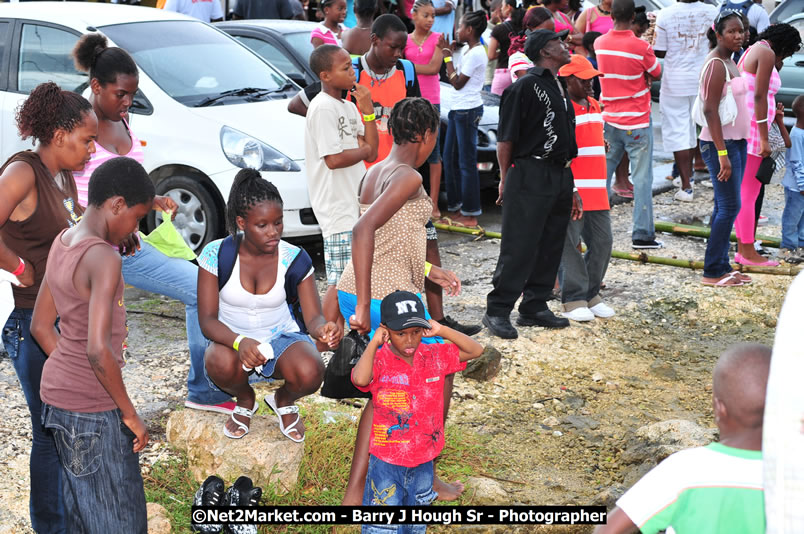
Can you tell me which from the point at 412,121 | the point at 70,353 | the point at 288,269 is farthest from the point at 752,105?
the point at 70,353

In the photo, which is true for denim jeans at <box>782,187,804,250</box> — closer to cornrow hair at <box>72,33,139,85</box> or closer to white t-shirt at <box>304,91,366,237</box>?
white t-shirt at <box>304,91,366,237</box>

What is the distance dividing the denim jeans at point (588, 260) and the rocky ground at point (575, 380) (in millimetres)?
227

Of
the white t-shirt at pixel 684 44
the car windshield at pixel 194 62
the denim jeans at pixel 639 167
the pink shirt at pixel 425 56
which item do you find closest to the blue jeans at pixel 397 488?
the car windshield at pixel 194 62

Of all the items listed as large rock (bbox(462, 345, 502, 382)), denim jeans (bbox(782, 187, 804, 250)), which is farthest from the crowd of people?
denim jeans (bbox(782, 187, 804, 250))

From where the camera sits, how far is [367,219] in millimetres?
4043

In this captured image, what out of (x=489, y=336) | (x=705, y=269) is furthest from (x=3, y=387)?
(x=705, y=269)

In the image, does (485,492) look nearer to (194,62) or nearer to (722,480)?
(722,480)

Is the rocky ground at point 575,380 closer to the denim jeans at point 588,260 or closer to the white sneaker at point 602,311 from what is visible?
the white sneaker at point 602,311

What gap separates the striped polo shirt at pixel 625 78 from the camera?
8.16 metres

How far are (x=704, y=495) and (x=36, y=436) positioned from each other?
260cm

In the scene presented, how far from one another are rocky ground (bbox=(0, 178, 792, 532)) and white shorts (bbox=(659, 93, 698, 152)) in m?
2.37

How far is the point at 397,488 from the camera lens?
349cm

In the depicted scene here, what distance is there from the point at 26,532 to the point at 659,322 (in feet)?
15.3

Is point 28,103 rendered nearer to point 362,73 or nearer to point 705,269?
point 362,73
